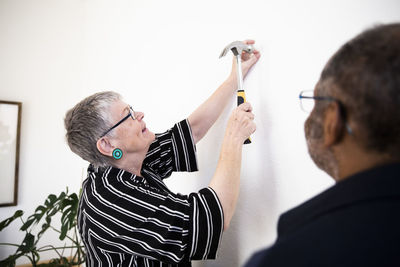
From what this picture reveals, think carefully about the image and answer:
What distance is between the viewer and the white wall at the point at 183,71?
2.45 feet

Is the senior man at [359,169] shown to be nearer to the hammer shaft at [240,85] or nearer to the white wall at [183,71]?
the white wall at [183,71]

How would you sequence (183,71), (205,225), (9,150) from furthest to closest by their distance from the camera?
1. (9,150)
2. (183,71)
3. (205,225)

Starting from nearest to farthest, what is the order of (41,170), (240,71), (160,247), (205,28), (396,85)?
(396,85) < (160,247) < (240,71) < (205,28) < (41,170)

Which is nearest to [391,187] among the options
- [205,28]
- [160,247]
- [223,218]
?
[223,218]

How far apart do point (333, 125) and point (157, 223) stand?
0.51 meters

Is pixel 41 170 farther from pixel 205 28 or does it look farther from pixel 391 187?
pixel 391 187

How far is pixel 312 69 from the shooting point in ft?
2.37

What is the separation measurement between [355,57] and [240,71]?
513 mm

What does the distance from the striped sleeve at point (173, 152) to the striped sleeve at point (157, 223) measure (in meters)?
0.29

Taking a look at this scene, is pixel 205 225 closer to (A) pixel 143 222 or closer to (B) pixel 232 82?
(A) pixel 143 222

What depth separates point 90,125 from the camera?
0.90 metres

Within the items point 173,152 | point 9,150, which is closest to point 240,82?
point 173,152

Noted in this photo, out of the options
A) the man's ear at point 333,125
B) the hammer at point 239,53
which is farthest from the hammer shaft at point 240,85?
the man's ear at point 333,125

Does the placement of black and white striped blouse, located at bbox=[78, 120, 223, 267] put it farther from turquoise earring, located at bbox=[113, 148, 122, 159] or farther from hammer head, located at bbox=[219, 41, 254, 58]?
hammer head, located at bbox=[219, 41, 254, 58]
